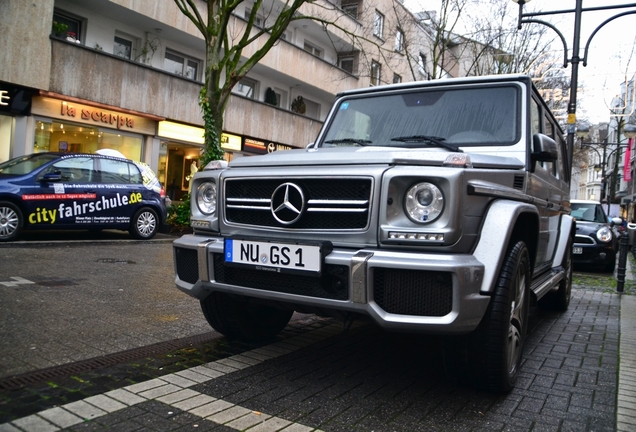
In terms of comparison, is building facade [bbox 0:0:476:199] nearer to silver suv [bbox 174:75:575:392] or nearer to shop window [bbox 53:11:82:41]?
shop window [bbox 53:11:82:41]

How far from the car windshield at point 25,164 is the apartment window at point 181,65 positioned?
31.3 feet

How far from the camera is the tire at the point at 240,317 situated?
402cm

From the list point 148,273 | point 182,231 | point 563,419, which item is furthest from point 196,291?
point 182,231

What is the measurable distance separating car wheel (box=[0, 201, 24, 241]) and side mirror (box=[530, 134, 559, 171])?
8778mm

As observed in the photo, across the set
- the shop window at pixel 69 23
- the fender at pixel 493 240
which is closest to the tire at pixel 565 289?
the fender at pixel 493 240

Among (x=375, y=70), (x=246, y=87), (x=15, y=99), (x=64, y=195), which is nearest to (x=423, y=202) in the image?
(x=64, y=195)

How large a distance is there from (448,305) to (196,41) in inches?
718

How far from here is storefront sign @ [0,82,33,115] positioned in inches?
524

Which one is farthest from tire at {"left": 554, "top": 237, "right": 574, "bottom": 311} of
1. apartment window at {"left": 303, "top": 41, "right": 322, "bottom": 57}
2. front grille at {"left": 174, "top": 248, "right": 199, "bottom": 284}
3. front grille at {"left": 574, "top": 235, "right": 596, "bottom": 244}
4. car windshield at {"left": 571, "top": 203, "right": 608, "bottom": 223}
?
apartment window at {"left": 303, "top": 41, "right": 322, "bottom": 57}

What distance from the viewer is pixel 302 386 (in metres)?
3.38

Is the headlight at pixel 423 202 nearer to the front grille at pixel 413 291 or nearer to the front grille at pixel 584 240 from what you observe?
the front grille at pixel 413 291

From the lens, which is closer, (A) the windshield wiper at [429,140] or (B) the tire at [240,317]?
(A) the windshield wiper at [429,140]

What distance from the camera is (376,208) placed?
2984mm

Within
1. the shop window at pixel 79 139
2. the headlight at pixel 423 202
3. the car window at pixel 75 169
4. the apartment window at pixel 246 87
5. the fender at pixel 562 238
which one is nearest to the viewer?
the headlight at pixel 423 202
